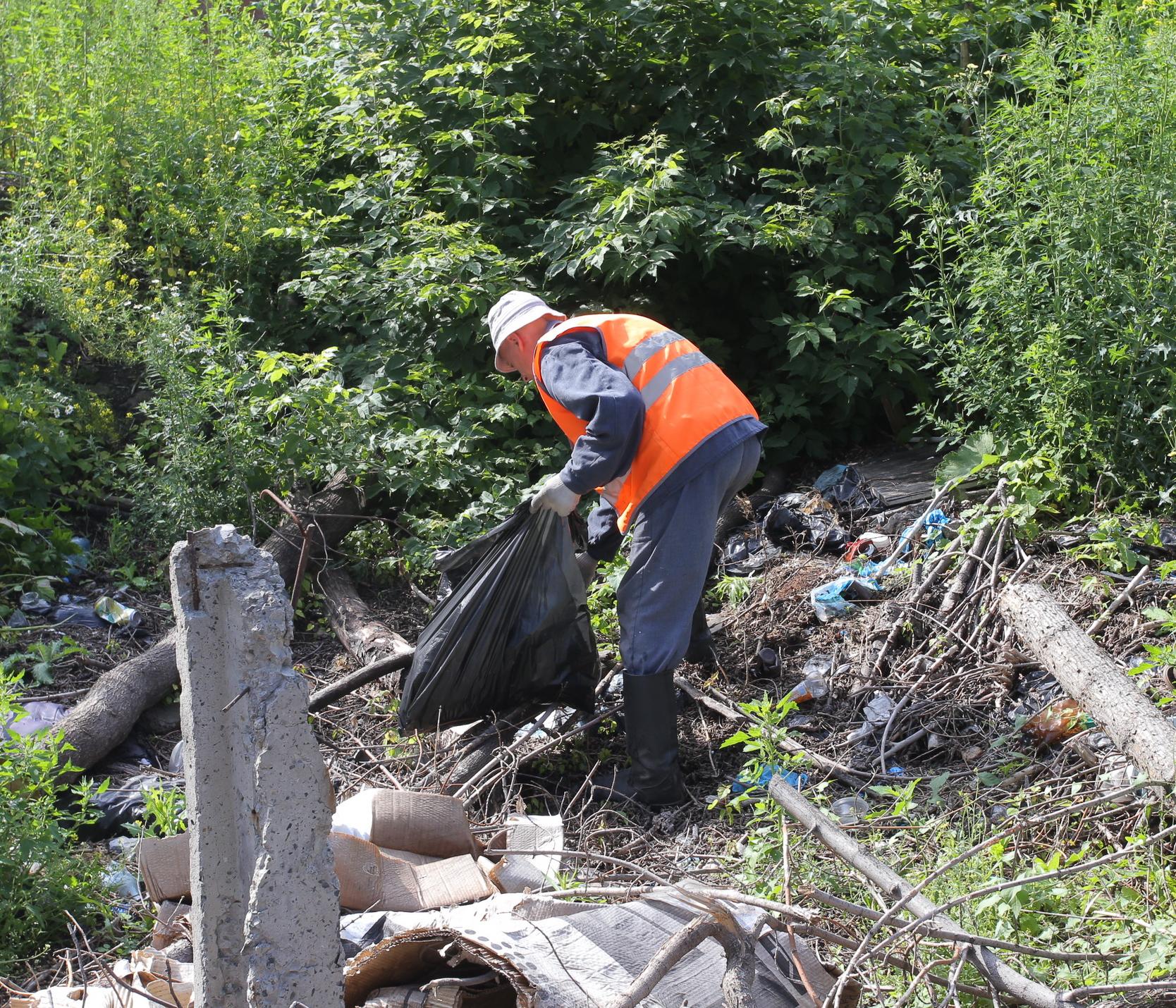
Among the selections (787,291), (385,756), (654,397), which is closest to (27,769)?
(385,756)

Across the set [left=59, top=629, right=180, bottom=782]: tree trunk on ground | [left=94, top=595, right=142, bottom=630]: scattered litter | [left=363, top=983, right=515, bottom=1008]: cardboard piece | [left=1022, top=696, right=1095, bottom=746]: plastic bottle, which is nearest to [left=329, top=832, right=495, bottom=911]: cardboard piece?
[left=363, top=983, right=515, bottom=1008]: cardboard piece

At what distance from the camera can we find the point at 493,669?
361cm

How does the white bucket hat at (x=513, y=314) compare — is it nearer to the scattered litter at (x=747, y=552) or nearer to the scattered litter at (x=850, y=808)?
the scattered litter at (x=747, y=552)

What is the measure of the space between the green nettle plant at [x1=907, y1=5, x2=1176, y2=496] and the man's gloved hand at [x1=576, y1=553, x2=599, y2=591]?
180 cm

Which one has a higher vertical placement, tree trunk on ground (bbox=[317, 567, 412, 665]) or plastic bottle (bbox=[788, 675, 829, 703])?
tree trunk on ground (bbox=[317, 567, 412, 665])

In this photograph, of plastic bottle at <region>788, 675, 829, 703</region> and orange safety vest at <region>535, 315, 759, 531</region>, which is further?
plastic bottle at <region>788, 675, 829, 703</region>

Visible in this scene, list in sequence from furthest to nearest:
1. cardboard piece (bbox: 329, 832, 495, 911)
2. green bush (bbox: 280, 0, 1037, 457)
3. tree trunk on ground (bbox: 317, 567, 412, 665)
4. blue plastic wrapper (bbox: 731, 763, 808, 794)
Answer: green bush (bbox: 280, 0, 1037, 457), tree trunk on ground (bbox: 317, 567, 412, 665), blue plastic wrapper (bbox: 731, 763, 808, 794), cardboard piece (bbox: 329, 832, 495, 911)

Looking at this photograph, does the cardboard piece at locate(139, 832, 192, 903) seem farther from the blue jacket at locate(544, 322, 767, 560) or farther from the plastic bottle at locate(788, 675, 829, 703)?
the plastic bottle at locate(788, 675, 829, 703)

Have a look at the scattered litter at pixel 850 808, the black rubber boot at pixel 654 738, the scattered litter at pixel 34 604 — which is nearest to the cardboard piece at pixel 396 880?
the black rubber boot at pixel 654 738

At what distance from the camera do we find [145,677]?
405 cm

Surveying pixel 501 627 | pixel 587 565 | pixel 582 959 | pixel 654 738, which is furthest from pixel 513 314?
pixel 582 959

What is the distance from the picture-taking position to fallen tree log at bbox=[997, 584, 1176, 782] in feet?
9.36

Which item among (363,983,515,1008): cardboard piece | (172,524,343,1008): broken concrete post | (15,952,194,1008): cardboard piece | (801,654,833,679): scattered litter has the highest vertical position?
(172,524,343,1008): broken concrete post

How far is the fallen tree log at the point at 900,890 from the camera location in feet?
6.91
